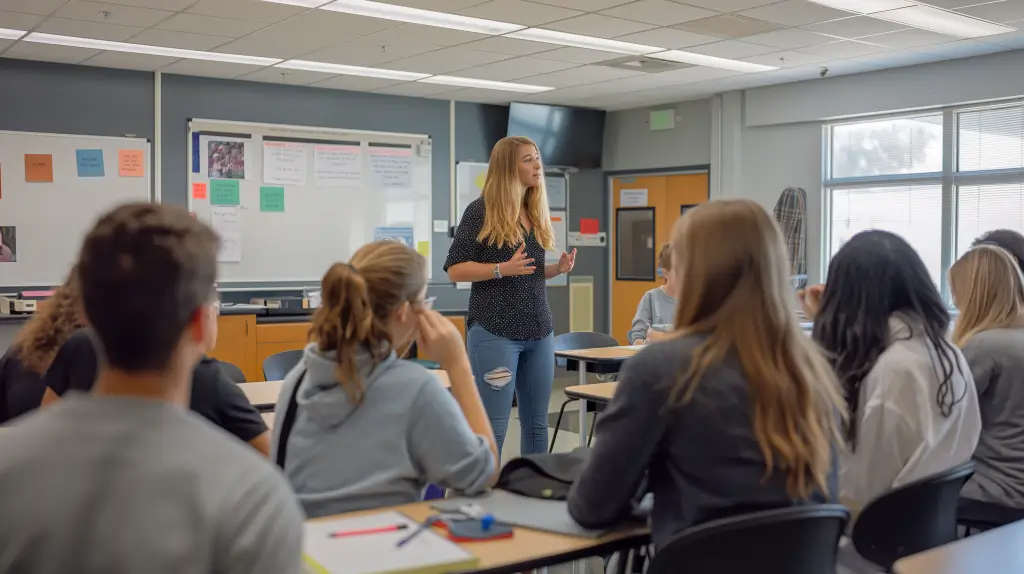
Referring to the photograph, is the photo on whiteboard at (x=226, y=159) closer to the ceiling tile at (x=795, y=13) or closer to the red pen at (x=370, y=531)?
the ceiling tile at (x=795, y=13)

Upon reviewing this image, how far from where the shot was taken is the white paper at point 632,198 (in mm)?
9469

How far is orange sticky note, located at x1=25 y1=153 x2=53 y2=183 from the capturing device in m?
6.71

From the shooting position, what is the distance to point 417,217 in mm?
8430

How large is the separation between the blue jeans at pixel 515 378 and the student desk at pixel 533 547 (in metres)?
1.67

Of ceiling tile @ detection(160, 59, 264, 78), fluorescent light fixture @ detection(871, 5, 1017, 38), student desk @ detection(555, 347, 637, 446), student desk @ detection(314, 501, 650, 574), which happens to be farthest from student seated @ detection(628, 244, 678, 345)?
ceiling tile @ detection(160, 59, 264, 78)

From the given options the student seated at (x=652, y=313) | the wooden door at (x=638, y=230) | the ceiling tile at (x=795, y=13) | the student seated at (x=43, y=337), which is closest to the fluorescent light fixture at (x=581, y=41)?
the ceiling tile at (x=795, y=13)

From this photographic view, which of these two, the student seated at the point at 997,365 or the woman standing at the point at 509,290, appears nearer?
the student seated at the point at 997,365

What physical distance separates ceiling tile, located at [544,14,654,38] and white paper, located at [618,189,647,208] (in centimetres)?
352

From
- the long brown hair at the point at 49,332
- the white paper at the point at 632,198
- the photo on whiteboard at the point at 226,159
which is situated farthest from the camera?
the white paper at the point at 632,198

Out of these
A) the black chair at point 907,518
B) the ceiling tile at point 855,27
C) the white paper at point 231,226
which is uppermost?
the ceiling tile at point 855,27

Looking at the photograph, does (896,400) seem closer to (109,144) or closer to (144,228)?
(144,228)

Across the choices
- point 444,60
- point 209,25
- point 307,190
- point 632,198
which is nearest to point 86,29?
point 209,25

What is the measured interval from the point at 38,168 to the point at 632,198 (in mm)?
5300

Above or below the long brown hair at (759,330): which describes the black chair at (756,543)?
below
